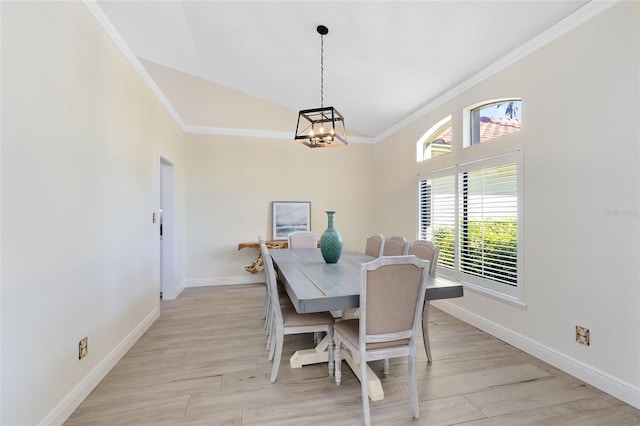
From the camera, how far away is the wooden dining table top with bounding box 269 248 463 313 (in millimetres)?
1676

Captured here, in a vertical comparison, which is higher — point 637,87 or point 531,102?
point 531,102

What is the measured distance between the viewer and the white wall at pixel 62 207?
1.36 meters

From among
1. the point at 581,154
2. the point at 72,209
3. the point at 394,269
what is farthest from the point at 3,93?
the point at 581,154

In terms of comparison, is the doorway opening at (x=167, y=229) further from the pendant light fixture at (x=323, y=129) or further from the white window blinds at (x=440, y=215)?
the white window blinds at (x=440, y=215)

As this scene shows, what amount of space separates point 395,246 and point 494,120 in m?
1.77

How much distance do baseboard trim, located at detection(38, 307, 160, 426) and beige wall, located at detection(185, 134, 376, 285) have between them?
7.06 feet

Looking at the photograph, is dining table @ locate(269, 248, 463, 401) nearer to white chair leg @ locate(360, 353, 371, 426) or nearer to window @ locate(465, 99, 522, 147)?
white chair leg @ locate(360, 353, 371, 426)

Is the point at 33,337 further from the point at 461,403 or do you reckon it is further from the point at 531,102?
the point at 531,102

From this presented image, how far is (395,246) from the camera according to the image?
2875 mm

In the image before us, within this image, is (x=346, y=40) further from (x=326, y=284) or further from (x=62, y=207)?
(x=62, y=207)

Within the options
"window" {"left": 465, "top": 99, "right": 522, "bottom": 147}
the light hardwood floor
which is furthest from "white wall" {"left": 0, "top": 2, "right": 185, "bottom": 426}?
"window" {"left": 465, "top": 99, "right": 522, "bottom": 147}

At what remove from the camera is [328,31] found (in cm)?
290

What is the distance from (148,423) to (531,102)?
150 inches

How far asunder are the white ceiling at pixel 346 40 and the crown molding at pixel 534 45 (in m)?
0.05
